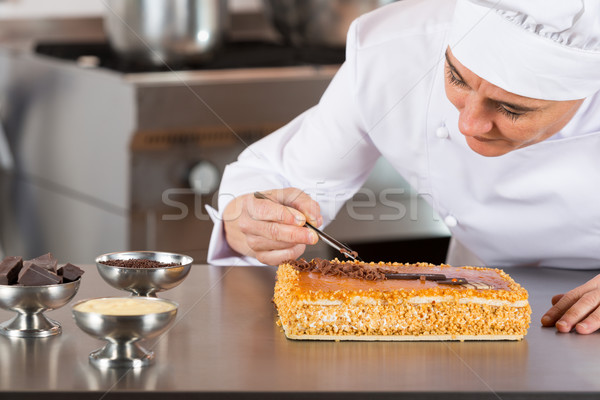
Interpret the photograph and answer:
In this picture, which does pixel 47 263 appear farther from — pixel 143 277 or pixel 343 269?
pixel 343 269

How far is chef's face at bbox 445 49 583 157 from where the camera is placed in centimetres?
123

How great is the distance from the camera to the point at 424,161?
5.35 feet

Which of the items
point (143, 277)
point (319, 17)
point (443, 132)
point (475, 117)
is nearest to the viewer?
point (143, 277)

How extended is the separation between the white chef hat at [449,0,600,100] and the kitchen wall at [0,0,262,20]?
6.64 ft

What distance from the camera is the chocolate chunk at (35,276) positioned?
101cm

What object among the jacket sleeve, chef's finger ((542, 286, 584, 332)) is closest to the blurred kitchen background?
the jacket sleeve

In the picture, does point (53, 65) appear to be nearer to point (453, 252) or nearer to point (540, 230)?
point (453, 252)

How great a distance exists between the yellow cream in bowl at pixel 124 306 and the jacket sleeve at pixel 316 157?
59cm

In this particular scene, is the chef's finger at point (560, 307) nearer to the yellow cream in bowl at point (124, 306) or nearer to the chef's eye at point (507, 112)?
the chef's eye at point (507, 112)

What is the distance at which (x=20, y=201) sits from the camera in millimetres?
2807

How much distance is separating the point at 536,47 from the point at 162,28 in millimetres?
1339

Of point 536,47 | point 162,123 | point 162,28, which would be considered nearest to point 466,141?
point 536,47

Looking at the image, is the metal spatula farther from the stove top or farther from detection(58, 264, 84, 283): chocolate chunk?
the stove top

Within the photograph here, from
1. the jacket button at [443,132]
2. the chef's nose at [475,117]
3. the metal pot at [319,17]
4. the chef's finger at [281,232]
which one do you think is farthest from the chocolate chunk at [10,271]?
the metal pot at [319,17]
